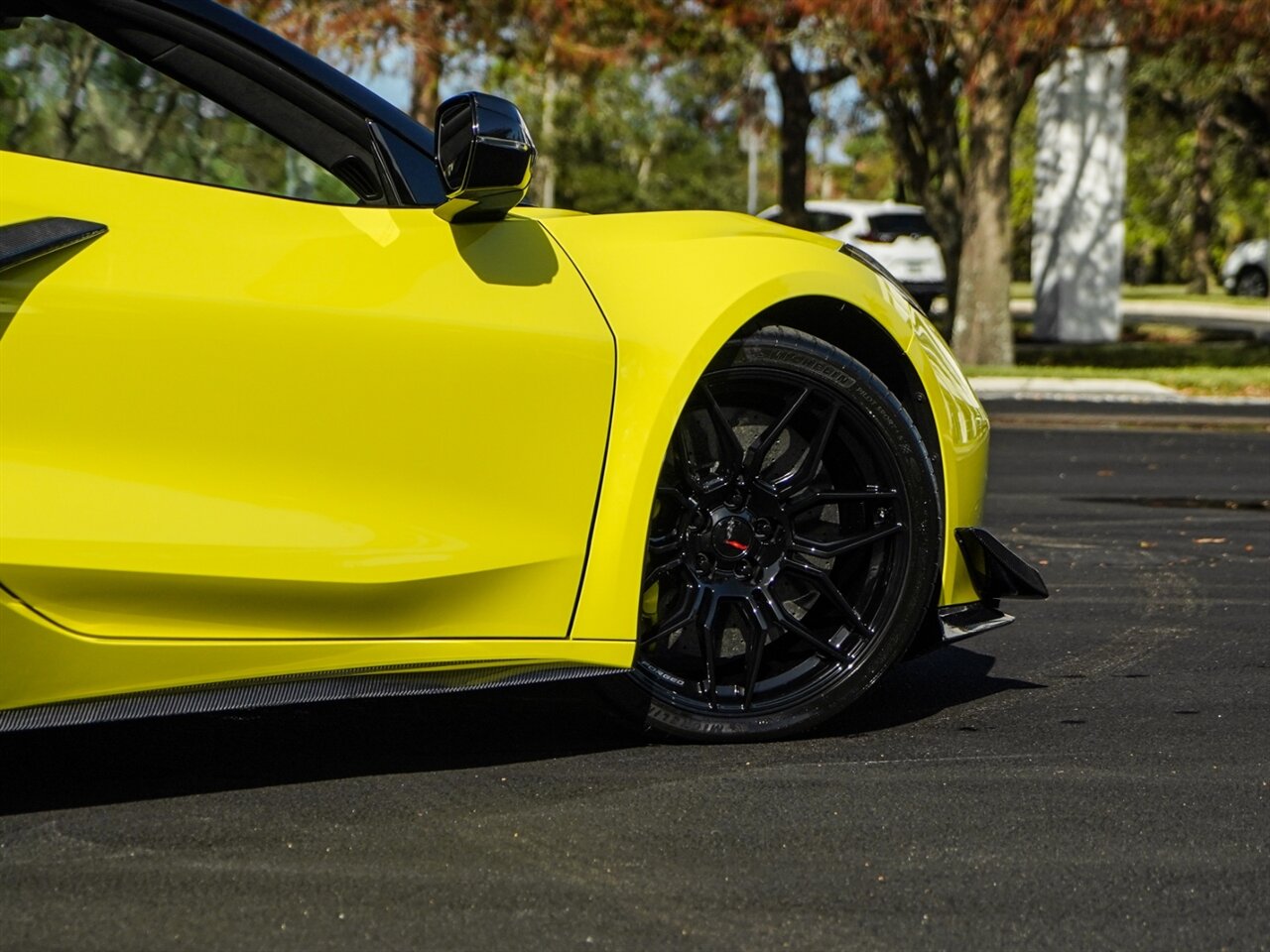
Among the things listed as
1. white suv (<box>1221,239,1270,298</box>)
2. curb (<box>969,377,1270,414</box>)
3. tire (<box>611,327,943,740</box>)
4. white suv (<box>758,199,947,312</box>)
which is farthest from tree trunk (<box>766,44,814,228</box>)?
white suv (<box>1221,239,1270,298</box>)

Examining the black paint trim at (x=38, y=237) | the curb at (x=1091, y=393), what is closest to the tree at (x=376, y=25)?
the curb at (x=1091, y=393)

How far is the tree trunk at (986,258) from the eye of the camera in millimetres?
19172

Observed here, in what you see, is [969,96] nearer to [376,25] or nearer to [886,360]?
[376,25]

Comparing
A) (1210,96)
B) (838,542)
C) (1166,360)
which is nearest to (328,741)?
(838,542)

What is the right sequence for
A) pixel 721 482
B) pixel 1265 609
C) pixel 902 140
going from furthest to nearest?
pixel 902 140
pixel 1265 609
pixel 721 482

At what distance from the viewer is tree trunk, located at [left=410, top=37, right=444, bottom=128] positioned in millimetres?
18859

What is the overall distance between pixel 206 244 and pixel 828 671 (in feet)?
5.28

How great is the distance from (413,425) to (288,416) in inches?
9.5

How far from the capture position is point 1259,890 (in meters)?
3.31

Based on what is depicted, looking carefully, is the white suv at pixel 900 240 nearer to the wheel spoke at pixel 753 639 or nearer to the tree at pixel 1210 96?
the tree at pixel 1210 96

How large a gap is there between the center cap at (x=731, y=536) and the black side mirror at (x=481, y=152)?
32.5 inches

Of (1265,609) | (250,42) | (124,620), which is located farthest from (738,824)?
(1265,609)

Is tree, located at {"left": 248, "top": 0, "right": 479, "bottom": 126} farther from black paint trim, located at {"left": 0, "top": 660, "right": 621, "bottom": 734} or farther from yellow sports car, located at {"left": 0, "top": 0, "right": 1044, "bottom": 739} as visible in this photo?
black paint trim, located at {"left": 0, "top": 660, "right": 621, "bottom": 734}

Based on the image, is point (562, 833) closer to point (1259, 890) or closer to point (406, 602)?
point (406, 602)
